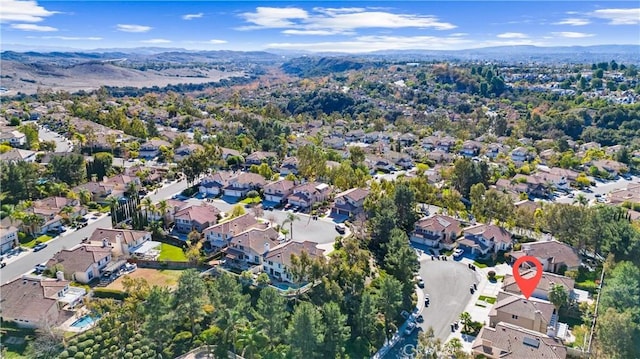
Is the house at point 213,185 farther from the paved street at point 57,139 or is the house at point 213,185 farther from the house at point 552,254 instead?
the house at point 552,254

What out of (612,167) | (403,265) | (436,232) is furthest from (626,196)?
(403,265)

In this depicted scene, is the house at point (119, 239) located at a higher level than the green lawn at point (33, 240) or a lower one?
higher

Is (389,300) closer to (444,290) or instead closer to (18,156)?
(444,290)

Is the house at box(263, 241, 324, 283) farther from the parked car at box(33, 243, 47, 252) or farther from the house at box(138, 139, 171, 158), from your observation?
the house at box(138, 139, 171, 158)

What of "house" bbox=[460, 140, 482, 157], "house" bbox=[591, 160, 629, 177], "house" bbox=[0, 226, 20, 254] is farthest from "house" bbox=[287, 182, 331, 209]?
"house" bbox=[591, 160, 629, 177]

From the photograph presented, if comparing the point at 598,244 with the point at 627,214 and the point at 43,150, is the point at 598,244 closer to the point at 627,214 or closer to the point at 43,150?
the point at 627,214

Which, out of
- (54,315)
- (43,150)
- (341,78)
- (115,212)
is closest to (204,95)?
(341,78)

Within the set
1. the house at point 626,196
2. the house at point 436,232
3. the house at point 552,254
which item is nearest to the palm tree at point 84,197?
the house at point 436,232
